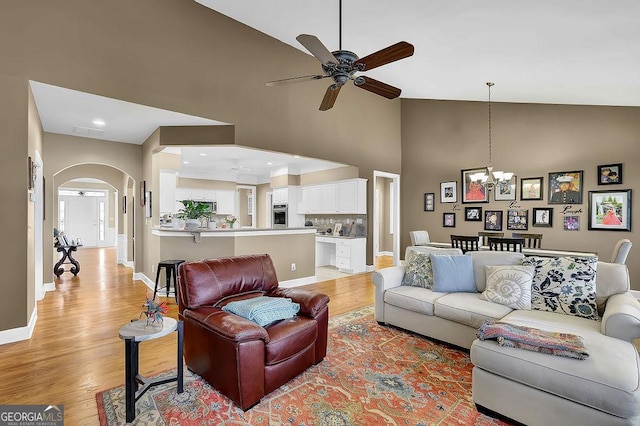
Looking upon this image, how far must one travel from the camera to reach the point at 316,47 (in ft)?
7.79

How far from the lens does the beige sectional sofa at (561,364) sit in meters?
1.68

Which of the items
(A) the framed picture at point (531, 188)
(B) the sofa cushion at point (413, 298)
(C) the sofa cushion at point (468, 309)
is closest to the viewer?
(C) the sofa cushion at point (468, 309)

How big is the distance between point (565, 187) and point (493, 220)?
4.41ft

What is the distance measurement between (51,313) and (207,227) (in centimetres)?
233

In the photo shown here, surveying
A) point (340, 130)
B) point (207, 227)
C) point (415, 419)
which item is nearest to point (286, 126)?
point (340, 130)

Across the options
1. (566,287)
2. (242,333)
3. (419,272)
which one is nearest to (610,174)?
(566,287)

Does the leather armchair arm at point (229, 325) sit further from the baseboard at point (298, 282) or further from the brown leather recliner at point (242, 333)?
the baseboard at point (298, 282)

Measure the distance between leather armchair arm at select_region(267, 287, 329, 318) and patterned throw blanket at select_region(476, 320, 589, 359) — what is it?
1.22m

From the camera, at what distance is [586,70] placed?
405 centimetres

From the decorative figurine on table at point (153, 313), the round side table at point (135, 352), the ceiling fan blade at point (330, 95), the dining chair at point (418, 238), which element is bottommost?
the round side table at point (135, 352)

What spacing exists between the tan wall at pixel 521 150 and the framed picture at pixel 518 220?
0.10 meters

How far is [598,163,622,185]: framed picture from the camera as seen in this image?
5102 mm

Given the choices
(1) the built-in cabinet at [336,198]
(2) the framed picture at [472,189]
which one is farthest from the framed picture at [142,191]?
(2) the framed picture at [472,189]

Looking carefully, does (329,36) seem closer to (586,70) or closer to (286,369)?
(586,70)
